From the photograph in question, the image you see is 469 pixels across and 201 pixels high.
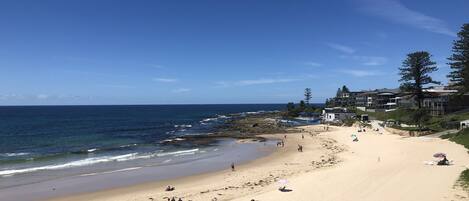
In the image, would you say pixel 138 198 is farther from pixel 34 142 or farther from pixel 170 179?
pixel 34 142

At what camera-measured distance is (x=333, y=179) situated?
28422mm

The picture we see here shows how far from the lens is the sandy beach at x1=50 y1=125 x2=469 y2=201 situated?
2386 centimetres

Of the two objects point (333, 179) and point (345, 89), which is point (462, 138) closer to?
point (333, 179)

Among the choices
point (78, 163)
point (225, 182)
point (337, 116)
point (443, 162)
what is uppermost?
point (337, 116)

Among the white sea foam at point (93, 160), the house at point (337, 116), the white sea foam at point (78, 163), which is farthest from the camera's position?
the house at point (337, 116)

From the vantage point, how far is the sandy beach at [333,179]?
2386cm

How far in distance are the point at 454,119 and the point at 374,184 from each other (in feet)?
132

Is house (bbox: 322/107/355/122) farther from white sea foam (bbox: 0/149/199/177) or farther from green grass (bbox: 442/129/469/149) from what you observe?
white sea foam (bbox: 0/149/199/177)

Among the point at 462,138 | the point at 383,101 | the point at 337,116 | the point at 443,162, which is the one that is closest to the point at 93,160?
the point at 443,162

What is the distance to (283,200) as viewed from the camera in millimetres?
22953

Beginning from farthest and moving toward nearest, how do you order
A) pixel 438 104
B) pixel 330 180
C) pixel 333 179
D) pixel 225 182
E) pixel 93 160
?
1. pixel 438 104
2. pixel 93 160
3. pixel 225 182
4. pixel 333 179
5. pixel 330 180

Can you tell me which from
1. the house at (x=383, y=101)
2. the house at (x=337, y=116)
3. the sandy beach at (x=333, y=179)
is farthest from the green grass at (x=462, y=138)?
the house at (x=383, y=101)

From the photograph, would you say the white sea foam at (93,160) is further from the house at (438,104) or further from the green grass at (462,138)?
the house at (438,104)

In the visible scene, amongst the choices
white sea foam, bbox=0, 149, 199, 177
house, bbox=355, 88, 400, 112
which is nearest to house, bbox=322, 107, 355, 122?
house, bbox=355, 88, 400, 112
